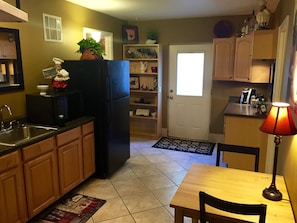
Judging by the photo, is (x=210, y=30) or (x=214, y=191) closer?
(x=214, y=191)

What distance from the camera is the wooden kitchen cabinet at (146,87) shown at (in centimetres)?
509

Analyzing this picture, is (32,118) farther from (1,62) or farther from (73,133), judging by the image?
(1,62)

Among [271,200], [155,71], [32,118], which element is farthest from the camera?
[155,71]

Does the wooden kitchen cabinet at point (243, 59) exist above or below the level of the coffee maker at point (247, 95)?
above

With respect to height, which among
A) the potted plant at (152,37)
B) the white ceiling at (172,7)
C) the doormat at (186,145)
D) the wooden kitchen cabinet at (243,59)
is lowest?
the doormat at (186,145)

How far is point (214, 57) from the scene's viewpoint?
4457 millimetres

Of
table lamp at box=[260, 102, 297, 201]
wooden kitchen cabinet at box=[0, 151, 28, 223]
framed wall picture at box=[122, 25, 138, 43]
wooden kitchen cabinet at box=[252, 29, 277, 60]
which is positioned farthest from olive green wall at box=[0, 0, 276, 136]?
table lamp at box=[260, 102, 297, 201]

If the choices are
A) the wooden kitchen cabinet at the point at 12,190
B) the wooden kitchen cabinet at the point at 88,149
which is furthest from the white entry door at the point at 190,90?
the wooden kitchen cabinet at the point at 12,190

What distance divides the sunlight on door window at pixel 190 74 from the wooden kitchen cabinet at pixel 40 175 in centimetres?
317

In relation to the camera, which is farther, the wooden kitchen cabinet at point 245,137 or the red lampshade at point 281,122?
the wooden kitchen cabinet at point 245,137

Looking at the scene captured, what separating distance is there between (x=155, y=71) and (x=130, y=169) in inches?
84.8

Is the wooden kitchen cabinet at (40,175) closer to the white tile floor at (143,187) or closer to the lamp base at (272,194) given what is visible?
the white tile floor at (143,187)

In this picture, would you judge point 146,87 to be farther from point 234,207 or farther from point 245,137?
point 234,207

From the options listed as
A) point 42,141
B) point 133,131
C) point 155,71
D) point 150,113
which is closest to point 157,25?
point 155,71
